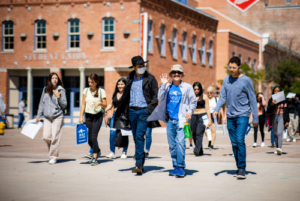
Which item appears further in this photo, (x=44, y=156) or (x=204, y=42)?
(x=204, y=42)

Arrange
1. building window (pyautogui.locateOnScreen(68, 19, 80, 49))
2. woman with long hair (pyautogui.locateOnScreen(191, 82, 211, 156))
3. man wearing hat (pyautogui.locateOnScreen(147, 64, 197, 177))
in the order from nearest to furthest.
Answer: man wearing hat (pyautogui.locateOnScreen(147, 64, 197, 177)) → woman with long hair (pyautogui.locateOnScreen(191, 82, 211, 156)) → building window (pyautogui.locateOnScreen(68, 19, 80, 49))

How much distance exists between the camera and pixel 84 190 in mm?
6922

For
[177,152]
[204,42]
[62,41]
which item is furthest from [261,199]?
[204,42]

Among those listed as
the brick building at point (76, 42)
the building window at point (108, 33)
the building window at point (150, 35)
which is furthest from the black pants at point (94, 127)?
the building window at point (150, 35)

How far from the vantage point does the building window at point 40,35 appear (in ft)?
100

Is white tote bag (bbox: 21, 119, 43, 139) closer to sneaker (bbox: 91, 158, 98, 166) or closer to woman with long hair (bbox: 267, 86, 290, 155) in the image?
sneaker (bbox: 91, 158, 98, 166)

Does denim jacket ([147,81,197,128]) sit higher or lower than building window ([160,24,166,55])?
lower

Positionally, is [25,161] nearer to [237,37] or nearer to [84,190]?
[84,190]

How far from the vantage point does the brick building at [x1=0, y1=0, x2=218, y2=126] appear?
2861 cm

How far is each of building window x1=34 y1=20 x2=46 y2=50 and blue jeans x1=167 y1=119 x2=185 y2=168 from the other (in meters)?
23.6

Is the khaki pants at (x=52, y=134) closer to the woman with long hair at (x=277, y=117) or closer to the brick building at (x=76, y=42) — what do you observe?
the woman with long hair at (x=277, y=117)

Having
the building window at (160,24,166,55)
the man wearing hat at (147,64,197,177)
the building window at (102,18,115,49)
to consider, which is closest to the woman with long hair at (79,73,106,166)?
the man wearing hat at (147,64,197,177)

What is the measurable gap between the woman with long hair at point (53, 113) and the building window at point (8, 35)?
73.6 ft

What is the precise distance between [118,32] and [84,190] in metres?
22.3
